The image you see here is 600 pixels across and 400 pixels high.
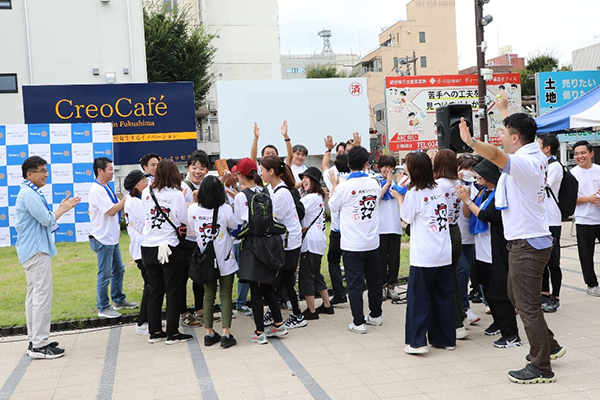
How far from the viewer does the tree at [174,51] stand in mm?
24734

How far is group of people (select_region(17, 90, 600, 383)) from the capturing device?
3.99 meters

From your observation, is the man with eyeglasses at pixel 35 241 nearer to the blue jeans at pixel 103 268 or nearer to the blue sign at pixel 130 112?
the blue jeans at pixel 103 268

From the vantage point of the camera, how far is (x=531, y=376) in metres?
3.96

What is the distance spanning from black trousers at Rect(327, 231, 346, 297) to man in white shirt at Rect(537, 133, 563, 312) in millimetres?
2238

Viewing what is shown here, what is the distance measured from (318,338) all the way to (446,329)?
127 centimetres

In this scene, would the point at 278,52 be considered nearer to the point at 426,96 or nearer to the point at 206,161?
the point at 426,96

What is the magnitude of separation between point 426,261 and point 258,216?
1574 millimetres

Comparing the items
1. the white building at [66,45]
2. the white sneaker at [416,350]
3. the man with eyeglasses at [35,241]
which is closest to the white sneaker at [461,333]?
the white sneaker at [416,350]

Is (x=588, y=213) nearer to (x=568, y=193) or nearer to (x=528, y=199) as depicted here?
(x=568, y=193)

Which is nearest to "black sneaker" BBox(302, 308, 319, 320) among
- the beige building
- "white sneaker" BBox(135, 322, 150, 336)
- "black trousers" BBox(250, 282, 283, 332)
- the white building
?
"black trousers" BBox(250, 282, 283, 332)

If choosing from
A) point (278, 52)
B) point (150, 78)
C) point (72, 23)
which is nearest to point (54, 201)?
point (72, 23)

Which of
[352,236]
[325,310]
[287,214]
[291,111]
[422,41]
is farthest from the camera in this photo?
[422,41]

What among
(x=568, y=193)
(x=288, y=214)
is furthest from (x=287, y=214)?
(x=568, y=193)

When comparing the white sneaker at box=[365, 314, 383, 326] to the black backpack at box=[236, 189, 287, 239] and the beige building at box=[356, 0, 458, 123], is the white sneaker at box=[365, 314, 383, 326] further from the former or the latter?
the beige building at box=[356, 0, 458, 123]
